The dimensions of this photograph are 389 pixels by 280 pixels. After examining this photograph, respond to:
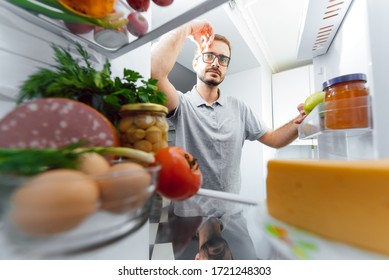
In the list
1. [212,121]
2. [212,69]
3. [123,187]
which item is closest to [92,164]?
[123,187]

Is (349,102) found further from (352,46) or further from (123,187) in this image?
(123,187)

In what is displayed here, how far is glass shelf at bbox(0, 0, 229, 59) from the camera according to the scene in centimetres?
25

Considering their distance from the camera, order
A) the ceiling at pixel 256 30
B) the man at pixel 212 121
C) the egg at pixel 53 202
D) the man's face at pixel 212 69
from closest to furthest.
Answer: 1. the egg at pixel 53 202
2. the man at pixel 212 121
3. the man's face at pixel 212 69
4. the ceiling at pixel 256 30

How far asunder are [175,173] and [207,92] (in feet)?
2.82

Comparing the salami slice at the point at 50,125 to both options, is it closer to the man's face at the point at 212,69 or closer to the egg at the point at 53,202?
the egg at the point at 53,202

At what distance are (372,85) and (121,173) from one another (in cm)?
52

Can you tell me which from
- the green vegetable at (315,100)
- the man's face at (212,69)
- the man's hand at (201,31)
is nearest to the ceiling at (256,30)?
the man's face at (212,69)

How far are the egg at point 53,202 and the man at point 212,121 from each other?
50cm

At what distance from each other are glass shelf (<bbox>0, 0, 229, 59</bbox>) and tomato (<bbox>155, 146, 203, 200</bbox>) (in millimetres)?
214

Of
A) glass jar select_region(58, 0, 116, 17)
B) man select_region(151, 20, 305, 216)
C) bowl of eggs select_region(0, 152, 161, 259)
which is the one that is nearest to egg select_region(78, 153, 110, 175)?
bowl of eggs select_region(0, 152, 161, 259)

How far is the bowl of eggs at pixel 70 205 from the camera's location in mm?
131

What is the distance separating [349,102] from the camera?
1.30ft

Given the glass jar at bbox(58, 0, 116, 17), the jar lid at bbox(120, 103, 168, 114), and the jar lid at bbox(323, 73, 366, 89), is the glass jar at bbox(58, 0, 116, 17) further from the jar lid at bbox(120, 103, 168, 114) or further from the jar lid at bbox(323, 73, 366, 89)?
the jar lid at bbox(323, 73, 366, 89)
